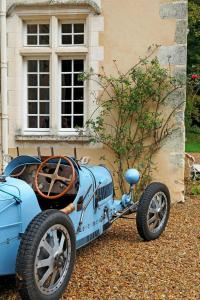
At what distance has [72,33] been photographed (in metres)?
8.36

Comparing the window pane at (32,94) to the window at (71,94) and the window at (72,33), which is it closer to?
the window at (71,94)

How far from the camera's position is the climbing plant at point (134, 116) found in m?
8.01

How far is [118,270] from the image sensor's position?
15.4ft

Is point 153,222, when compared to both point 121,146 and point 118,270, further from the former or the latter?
point 121,146

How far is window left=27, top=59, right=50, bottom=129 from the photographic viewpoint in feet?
28.1

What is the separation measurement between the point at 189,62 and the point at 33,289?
27.5m

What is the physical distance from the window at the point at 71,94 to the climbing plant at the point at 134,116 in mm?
366

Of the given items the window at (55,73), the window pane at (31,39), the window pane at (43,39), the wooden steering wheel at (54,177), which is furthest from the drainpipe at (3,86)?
the wooden steering wheel at (54,177)

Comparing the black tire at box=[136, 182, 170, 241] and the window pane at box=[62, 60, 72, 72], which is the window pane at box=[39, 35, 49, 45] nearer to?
the window pane at box=[62, 60, 72, 72]

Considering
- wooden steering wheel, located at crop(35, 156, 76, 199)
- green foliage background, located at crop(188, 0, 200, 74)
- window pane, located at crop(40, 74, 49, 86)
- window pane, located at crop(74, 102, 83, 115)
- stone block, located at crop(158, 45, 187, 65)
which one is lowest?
wooden steering wheel, located at crop(35, 156, 76, 199)

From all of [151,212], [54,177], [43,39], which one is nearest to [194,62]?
[43,39]

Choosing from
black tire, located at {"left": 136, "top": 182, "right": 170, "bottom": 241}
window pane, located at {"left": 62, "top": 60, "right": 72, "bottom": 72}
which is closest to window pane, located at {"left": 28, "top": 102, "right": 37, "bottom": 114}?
window pane, located at {"left": 62, "top": 60, "right": 72, "bottom": 72}

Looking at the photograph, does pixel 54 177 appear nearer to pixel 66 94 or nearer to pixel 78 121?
pixel 78 121

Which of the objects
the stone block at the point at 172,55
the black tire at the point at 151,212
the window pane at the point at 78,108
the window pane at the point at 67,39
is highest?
the window pane at the point at 67,39
